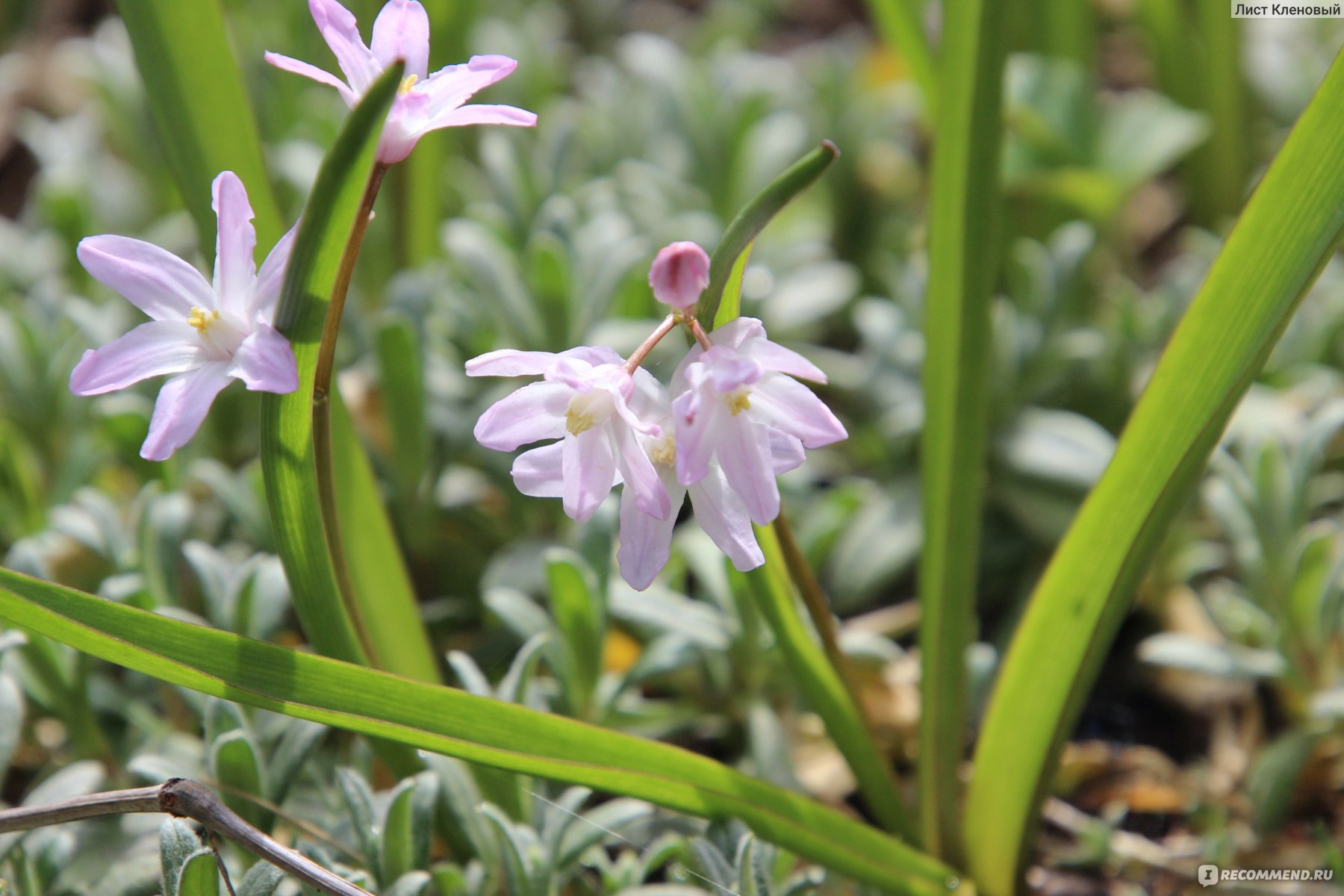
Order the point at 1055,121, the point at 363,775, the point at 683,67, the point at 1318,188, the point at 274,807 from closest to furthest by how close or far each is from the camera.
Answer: the point at 1318,188, the point at 274,807, the point at 363,775, the point at 1055,121, the point at 683,67

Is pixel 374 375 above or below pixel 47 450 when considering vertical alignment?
above

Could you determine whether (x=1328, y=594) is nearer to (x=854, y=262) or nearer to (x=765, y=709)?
(x=765, y=709)

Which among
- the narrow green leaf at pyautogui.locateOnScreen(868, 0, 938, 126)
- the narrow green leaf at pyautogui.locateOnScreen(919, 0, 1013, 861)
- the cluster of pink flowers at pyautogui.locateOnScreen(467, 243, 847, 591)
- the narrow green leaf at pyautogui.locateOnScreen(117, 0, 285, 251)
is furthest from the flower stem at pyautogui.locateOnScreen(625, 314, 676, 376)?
the narrow green leaf at pyautogui.locateOnScreen(868, 0, 938, 126)

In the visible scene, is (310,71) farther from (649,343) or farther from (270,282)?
(649,343)

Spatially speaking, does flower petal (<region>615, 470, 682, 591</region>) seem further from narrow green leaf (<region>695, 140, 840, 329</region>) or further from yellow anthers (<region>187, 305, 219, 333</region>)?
yellow anthers (<region>187, 305, 219, 333</region>)

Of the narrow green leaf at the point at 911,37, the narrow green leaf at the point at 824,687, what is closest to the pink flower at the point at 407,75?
the narrow green leaf at the point at 824,687

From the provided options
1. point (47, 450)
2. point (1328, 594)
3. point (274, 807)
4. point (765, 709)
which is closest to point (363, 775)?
point (274, 807)
